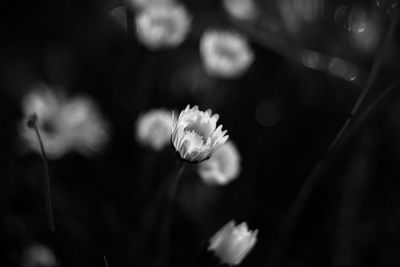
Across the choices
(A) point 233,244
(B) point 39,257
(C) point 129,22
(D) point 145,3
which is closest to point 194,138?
(A) point 233,244

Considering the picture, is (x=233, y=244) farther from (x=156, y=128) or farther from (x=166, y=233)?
(x=156, y=128)

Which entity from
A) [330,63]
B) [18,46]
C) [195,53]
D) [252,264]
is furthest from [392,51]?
[18,46]

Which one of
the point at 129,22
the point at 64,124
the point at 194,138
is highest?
the point at 129,22

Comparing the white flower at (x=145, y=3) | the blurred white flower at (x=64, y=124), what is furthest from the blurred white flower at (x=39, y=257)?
the white flower at (x=145, y=3)

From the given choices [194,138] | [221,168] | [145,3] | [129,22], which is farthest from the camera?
[129,22]

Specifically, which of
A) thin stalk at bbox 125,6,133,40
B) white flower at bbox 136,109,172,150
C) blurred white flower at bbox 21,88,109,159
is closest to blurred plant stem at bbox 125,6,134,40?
thin stalk at bbox 125,6,133,40

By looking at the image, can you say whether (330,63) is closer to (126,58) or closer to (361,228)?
(361,228)
